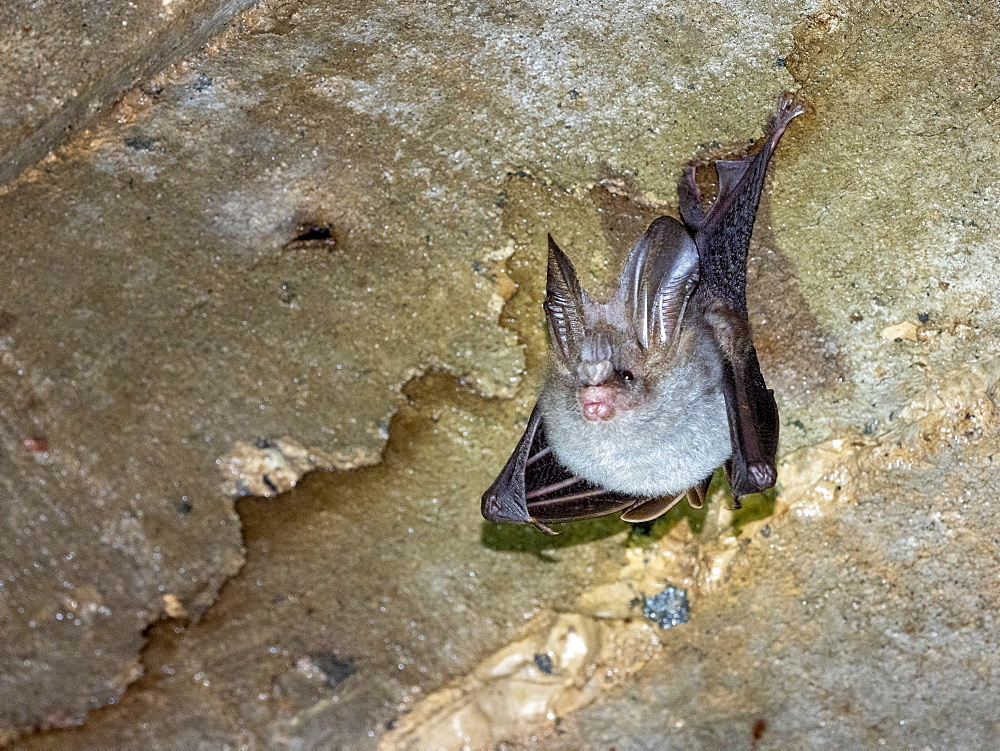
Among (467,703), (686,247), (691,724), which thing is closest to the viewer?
(686,247)

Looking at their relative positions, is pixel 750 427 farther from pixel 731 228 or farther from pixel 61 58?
pixel 61 58

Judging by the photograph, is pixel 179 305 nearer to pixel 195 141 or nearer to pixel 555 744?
pixel 195 141

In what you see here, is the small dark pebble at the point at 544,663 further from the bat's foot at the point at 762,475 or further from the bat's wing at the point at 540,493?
the bat's foot at the point at 762,475

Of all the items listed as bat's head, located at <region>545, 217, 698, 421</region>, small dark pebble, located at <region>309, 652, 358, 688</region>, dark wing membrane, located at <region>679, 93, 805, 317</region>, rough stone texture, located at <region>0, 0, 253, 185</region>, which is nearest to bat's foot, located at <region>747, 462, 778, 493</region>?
bat's head, located at <region>545, 217, 698, 421</region>

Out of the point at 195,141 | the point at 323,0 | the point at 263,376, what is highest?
the point at 323,0

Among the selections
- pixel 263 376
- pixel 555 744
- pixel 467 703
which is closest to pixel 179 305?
pixel 263 376

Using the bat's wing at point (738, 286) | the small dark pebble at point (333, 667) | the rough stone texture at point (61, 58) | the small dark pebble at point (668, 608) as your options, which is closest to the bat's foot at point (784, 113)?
the bat's wing at point (738, 286)

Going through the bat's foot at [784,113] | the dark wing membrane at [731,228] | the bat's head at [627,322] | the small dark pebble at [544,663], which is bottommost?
the small dark pebble at [544,663]
